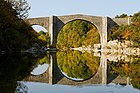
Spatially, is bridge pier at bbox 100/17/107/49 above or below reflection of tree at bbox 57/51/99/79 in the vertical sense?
above

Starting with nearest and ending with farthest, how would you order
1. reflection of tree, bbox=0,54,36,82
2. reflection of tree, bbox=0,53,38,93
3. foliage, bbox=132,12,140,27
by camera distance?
reflection of tree, bbox=0,53,38,93
reflection of tree, bbox=0,54,36,82
foliage, bbox=132,12,140,27

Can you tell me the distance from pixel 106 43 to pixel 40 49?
14006mm

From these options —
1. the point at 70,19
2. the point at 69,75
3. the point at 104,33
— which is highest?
the point at 70,19

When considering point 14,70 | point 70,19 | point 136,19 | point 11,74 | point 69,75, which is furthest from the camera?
point 70,19

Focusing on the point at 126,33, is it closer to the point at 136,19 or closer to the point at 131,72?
the point at 136,19

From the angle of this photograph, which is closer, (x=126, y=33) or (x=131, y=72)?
(x=131, y=72)

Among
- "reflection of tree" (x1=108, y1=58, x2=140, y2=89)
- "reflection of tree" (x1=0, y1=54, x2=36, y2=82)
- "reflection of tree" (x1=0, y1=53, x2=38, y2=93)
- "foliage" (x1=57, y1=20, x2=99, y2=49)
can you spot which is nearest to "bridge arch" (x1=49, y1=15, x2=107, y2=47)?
"foliage" (x1=57, y1=20, x2=99, y2=49)

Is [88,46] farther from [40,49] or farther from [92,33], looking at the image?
[40,49]

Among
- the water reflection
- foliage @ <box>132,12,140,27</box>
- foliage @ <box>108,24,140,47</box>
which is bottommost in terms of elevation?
the water reflection

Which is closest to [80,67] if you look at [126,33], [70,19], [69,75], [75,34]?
[69,75]

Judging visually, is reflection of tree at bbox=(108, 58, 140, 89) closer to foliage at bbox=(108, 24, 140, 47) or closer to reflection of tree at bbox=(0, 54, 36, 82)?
reflection of tree at bbox=(0, 54, 36, 82)

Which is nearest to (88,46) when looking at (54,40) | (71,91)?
(54,40)

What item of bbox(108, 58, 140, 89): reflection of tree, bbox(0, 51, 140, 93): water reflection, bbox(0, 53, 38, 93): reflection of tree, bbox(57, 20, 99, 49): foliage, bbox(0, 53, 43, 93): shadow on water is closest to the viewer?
bbox(0, 53, 43, 93): shadow on water

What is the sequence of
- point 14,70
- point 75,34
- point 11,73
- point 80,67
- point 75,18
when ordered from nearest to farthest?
point 11,73, point 14,70, point 80,67, point 75,18, point 75,34
